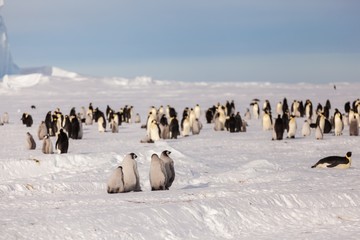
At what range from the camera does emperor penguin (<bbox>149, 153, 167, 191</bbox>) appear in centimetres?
1262

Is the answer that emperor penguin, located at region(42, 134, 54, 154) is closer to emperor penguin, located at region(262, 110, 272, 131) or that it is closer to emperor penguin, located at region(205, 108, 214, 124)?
emperor penguin, located at region(262, 110, 272, 131)

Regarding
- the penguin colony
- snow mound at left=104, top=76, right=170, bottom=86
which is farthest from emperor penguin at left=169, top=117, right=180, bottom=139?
snow mound at left=104, top=76, right=170, bottom=86

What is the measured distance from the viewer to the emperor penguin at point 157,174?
1262cm

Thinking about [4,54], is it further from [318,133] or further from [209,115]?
[318,133]

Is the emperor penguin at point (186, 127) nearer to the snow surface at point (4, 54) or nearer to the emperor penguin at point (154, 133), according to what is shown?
the emperor penguin at point (154, 133)

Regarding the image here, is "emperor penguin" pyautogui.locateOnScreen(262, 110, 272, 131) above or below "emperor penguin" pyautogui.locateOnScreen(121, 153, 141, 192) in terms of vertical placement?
above

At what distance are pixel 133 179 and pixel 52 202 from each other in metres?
2.18

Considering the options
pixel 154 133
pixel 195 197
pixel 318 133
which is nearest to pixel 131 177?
pixel 195 197

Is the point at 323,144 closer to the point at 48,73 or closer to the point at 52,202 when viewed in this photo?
the point at 52,202

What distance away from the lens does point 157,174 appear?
1270 centimetres

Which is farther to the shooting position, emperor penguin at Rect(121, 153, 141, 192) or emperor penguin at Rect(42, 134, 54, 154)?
emperor penguin at Rect(42, 134, 54, 154)

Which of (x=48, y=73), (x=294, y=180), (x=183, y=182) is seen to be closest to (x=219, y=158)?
(x=183, y=182)

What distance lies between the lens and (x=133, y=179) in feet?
40.4

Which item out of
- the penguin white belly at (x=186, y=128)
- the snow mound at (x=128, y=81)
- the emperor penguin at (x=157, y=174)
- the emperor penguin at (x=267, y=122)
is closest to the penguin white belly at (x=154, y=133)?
the penguin white belly at (x=186, y=128)
